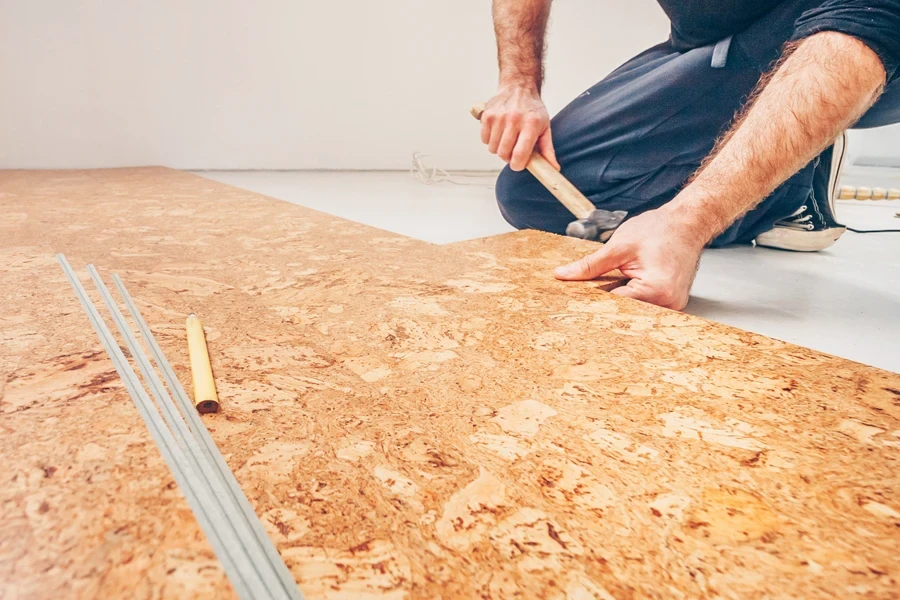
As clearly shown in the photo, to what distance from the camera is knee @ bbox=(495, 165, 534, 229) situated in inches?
74.9

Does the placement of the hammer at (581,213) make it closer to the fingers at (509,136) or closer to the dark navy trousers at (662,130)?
the fingers at (509,136)

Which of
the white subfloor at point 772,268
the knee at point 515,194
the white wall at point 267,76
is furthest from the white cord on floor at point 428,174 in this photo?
the knee at point 515,194

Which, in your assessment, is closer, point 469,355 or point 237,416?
point 237,416

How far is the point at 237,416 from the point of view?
2.25 feet

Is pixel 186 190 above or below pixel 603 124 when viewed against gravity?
below

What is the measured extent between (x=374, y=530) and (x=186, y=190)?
7.09 ft

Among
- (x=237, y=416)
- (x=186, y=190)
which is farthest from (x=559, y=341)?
(x=186, y=190)

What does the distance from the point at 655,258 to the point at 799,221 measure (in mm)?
955

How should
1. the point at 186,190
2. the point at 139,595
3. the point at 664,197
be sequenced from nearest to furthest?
the point at 139,595, the point at 664,197, the point at 186,190

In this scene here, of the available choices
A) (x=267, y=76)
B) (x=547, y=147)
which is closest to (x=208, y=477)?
(x=547, y=147)

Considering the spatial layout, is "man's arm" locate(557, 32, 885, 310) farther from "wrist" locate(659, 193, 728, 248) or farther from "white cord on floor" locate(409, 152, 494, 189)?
"white cord on floor" locate(409, 152, 494, 189)

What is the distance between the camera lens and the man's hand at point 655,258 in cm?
111

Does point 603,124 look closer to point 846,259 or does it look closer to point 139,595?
point 846,259

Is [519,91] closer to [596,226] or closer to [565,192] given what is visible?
[565,192]
